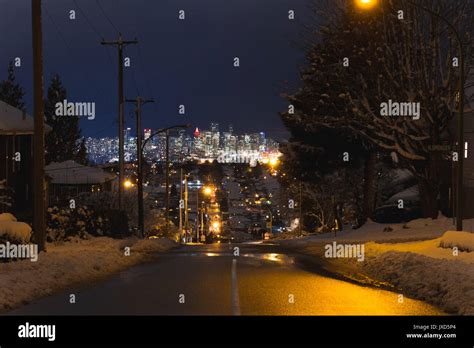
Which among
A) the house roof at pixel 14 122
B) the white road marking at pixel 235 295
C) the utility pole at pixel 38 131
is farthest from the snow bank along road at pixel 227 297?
the house roof at pixel 14 122

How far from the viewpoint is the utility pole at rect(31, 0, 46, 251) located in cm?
1962

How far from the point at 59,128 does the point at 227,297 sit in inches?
2912

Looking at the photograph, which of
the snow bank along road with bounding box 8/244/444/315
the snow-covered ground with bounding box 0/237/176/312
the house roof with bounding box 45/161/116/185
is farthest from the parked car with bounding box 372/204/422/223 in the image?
the snow bank along road with bounding box 8/244/444/315

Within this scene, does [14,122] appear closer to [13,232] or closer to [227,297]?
[13,232]

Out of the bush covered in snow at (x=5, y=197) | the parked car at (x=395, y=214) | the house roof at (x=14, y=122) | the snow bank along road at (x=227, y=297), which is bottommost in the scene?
the parked car at (x=395, y=214)

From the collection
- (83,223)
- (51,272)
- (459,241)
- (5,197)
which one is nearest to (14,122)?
(5,197)

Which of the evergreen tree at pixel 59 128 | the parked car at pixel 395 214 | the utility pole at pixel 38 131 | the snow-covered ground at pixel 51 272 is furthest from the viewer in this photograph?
the evergreen tree at pixel 59 128

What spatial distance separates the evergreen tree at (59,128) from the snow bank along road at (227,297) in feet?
217

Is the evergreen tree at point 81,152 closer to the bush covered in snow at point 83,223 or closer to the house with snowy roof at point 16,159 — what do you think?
the house with snowy roof at point 16,159

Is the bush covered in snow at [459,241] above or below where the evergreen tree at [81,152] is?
below

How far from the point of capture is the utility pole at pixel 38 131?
773 inches

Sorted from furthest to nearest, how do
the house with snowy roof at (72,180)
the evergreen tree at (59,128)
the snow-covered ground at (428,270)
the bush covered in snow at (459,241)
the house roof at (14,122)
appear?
the evergreen tree at (59,128), the house with snowy roof at (72,180), the house roof at (14,122), the bush covered in snow at (459,241), the snow-covered ground at (428,270)

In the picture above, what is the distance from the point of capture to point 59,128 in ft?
273
